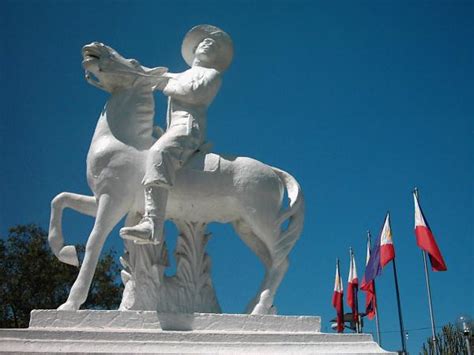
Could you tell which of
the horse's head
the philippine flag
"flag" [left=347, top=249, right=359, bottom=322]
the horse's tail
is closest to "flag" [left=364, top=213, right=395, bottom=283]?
the philippine flag

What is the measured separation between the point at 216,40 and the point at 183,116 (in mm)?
1301

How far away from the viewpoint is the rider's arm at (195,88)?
24.6ft

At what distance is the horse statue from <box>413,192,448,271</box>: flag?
6.02 metres

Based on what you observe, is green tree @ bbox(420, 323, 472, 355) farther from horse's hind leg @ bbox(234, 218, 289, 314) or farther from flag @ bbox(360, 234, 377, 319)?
horse's hind leg @ bbox(234, 218, 289, 314)

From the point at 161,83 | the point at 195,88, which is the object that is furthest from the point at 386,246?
the point at 161,83

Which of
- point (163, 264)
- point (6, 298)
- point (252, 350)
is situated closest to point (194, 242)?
point (163, 264)

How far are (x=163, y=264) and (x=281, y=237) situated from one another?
4.95ft

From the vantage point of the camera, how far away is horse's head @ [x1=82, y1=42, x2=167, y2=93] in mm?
7246

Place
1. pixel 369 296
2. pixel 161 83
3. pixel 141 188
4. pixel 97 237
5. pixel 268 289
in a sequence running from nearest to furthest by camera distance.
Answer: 1. pixel 97 237
2. pixel 141 188
3. pixel 268 289
4. pixel 161 83
5. pixel 369 296

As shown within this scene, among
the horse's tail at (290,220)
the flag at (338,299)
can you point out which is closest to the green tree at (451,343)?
the flag at (338,299)

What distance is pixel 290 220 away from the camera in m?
7.56

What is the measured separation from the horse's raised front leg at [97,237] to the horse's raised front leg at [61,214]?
37 cm

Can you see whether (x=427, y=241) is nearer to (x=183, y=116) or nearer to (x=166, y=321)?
(x=183, y=116)

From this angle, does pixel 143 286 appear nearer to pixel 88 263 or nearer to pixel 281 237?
pixel 88 263
